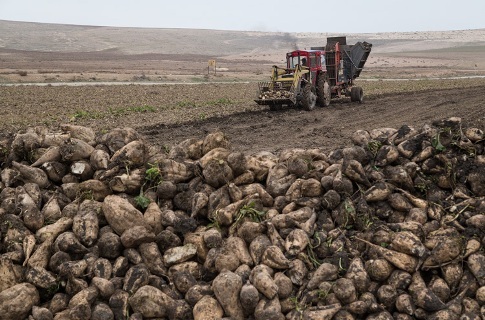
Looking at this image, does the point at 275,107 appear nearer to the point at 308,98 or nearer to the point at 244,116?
the point at 308,98

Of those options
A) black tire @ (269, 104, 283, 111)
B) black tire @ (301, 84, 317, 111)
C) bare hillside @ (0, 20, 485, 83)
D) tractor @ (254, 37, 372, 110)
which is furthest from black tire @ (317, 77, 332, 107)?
bare hillside @ (0, 20, 485, 83)

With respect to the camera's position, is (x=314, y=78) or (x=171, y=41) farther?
(x=171, y=41)

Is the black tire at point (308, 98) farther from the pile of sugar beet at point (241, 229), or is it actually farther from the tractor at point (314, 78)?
the pile of sugar beet at point (241, 229)

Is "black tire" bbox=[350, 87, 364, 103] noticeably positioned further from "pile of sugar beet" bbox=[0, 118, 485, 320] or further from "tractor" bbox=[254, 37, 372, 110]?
"pile of sugar beet" bbox=[0, 118, 485, 320]

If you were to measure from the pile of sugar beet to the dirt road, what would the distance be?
11.3 ft

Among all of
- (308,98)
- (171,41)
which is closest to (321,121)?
(308,98)

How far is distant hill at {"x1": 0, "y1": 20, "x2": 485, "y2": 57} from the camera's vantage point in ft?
357

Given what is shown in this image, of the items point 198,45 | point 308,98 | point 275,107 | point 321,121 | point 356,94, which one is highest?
point 198,45

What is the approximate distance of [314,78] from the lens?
64.5ft

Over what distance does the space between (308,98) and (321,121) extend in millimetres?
2178

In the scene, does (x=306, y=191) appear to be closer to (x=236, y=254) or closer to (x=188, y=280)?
(x=236, y=254)

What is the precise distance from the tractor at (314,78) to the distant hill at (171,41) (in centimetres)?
8577

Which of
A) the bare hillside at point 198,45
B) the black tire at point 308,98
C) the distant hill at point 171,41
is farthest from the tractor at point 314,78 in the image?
the distant hill at point 171,41

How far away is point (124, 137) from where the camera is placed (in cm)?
740
